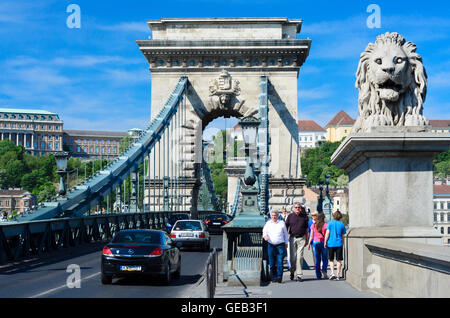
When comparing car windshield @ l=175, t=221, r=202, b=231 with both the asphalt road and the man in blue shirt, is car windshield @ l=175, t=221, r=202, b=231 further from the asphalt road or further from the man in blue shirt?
the man in blue shirt

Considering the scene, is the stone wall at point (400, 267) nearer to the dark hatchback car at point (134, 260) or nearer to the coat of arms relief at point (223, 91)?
the dark hatchback car at point (134, 260)

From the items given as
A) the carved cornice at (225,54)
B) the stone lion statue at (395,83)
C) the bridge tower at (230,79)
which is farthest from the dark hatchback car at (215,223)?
the stone lion statue at (395,83)

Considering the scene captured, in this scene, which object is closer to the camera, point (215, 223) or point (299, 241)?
point (299, 241)

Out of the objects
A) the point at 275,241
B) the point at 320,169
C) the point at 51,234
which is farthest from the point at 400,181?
the point at 320,169

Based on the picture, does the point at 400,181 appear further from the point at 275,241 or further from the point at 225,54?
the point at 225,54

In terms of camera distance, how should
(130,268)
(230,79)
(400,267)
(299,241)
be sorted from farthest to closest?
(230,79) < (299,241) < (130,268) < (400,267)

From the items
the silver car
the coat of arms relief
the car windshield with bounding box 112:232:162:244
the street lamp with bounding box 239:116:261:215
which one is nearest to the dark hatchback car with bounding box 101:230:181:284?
the car windshield with bounding box 112:232:162:244

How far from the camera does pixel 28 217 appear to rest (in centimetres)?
2264

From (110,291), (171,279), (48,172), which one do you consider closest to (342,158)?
(110,291)

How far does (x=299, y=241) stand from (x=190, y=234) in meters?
11.1

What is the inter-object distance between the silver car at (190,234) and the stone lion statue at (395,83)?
17157 millimetres

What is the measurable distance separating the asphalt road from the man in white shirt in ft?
6.12

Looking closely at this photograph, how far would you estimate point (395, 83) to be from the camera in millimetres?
9602

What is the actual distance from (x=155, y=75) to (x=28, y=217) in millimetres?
28354
